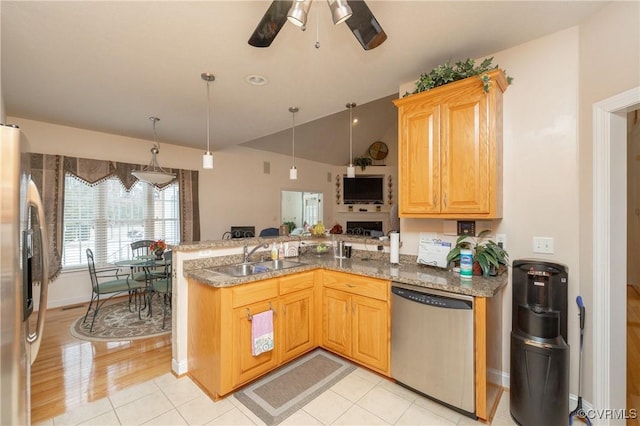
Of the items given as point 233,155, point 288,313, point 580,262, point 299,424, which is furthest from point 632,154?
point 233,155

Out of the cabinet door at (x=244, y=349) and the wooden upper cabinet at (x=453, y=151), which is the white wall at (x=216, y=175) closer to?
the cabinet door at (x=244, y=349)

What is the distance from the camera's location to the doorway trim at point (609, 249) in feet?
5.70

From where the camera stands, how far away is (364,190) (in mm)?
7301

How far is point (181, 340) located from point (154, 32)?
7.96 ft

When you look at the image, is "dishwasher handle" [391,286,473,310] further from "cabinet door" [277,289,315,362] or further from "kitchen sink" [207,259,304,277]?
"kitchen sink" [207,259,304,277]

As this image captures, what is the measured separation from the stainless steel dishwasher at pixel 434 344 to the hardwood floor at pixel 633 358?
3.72ft

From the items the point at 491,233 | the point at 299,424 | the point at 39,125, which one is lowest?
the point at 299,424

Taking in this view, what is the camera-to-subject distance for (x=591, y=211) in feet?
5.95

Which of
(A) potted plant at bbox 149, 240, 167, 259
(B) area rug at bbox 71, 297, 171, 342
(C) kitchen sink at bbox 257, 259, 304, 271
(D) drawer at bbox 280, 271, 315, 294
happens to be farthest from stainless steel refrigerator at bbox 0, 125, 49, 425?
(A) potted plant at bbox 149, 240, 167, 259

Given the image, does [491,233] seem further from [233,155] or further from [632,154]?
[233,155]

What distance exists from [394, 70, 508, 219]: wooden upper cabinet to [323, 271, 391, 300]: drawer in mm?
655

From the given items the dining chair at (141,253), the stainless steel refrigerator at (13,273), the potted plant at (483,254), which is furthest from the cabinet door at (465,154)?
the dining chair at (141,253)

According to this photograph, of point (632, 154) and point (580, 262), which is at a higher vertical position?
point (632, 154)

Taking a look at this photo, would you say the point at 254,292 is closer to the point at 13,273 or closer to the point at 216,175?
the point at 13,273
